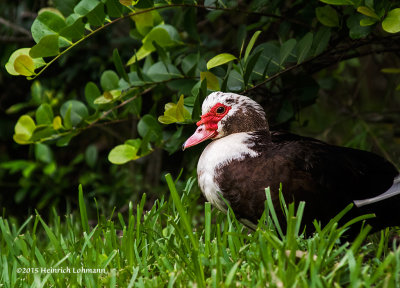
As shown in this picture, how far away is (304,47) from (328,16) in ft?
0.57

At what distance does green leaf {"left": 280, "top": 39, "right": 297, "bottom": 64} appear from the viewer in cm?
237

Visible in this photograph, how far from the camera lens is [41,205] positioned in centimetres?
427

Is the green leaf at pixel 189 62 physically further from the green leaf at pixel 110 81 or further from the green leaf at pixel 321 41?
the green leaf at pixel 321 41

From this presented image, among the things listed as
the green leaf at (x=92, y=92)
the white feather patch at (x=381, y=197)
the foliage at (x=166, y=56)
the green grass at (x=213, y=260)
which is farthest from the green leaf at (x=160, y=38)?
the white feather patch at (x=381, y=197)

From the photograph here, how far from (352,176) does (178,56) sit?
119cm

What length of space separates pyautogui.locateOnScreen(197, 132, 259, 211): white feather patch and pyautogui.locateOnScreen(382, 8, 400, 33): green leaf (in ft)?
2.18

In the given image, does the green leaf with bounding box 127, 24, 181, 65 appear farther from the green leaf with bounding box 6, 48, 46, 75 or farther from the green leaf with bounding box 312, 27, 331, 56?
the green leaf with bounding box 312, 27, 331, 56

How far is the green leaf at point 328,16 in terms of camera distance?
7.84 ft

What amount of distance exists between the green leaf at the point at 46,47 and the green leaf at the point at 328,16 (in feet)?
3.56

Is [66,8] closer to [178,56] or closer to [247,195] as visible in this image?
[178,56]

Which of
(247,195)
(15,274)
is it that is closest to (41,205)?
(15,274)

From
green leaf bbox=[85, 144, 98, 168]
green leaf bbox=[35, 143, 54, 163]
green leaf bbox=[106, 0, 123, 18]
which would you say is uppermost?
green leaf bbox=[106, 0, 123, 18]

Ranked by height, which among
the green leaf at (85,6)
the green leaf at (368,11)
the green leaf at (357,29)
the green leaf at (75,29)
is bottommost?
the green leaf at (357,29)

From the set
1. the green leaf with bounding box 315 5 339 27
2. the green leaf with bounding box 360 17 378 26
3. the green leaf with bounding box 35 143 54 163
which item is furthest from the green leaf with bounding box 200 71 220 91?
the green leaf with bounding box 35 143 54 163
